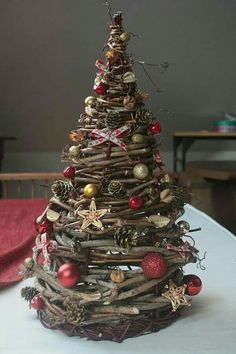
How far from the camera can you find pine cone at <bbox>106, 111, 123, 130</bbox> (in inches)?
30.8

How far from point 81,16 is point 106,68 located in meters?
2.09

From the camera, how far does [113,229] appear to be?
755 millimetres

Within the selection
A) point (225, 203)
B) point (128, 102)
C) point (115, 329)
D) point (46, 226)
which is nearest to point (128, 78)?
point (128, 102)

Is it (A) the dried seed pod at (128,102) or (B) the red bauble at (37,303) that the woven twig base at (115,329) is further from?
(A) the dried seed pod at (128,102)

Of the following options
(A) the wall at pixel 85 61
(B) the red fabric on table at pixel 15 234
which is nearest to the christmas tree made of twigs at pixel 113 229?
(B) the red fabric on table at pixel 15 234

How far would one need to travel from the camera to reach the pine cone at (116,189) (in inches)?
29.8

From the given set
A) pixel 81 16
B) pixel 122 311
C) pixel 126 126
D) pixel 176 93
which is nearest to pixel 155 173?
pixel 126 126

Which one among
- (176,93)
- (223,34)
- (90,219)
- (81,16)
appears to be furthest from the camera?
(176,93)

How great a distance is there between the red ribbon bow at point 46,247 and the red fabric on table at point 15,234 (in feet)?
0.93

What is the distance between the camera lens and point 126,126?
0.80 meters

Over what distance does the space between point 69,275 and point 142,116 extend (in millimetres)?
259

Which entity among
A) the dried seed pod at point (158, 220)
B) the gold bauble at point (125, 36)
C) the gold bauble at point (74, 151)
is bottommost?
the dried seed pod at point (158, 220)

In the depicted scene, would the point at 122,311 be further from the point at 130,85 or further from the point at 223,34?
the point at 223,34

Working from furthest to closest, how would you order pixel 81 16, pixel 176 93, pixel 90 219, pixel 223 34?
pixel 176 93 → pixel 223 34 → pixel 81 16 → pixel 90 219
